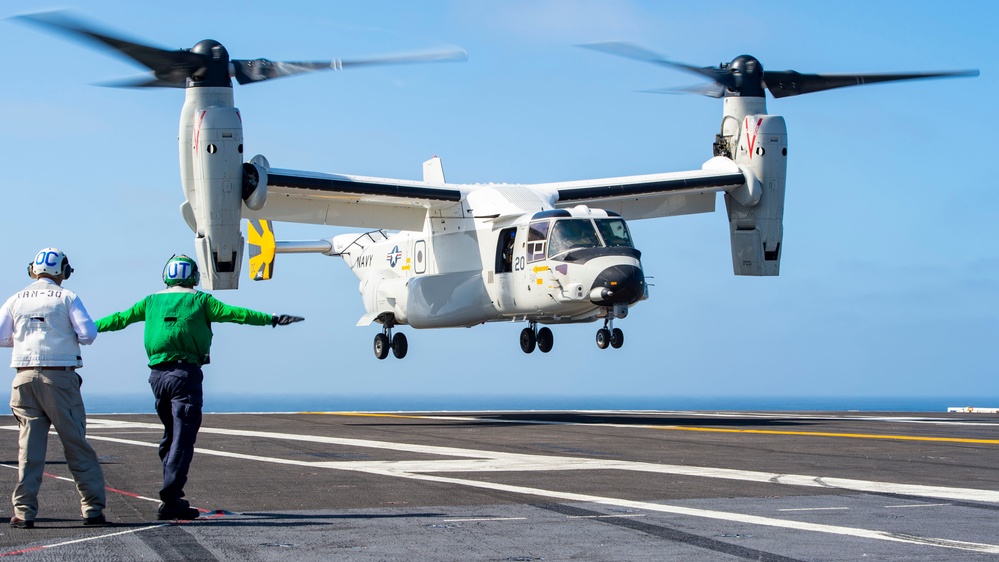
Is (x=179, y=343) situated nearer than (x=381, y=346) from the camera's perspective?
Yes

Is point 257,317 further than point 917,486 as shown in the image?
No

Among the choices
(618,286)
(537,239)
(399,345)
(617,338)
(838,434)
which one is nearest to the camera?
(838,434)

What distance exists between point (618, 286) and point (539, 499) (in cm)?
1355

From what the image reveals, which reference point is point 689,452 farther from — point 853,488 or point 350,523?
point 350,523

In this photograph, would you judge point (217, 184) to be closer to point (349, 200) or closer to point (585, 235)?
point (349, 200)

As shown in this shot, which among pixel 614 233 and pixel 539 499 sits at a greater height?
pixel 614 233

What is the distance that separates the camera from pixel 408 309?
98.2ft

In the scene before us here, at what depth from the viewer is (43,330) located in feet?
27.0

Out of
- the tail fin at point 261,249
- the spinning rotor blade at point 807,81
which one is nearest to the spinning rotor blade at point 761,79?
the spinning rotor blade at point 807,81

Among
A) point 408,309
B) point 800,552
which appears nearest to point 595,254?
point 408,309

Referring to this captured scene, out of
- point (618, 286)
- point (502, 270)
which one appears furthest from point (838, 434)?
point (502, 270)

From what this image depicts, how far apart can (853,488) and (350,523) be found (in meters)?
5.04

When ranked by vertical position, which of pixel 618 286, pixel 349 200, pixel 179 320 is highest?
pixel 349 200

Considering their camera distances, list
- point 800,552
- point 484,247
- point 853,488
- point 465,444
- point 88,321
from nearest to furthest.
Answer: point 800,552, point 88,321, point 853,488, point 465,444, point 484,247
